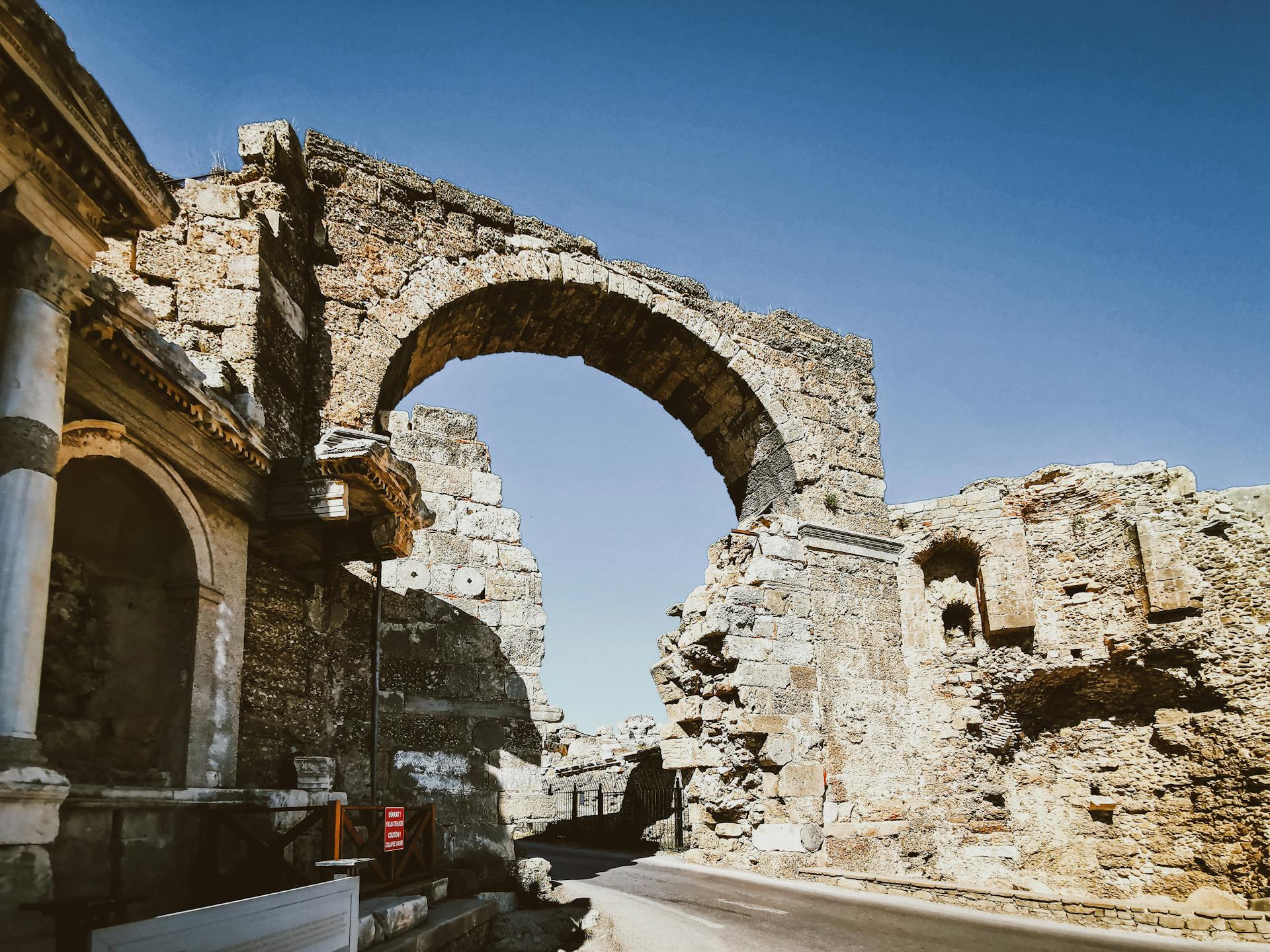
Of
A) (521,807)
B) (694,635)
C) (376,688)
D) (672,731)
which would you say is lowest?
(521,807)

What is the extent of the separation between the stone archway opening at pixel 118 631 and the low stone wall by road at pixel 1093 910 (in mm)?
6200

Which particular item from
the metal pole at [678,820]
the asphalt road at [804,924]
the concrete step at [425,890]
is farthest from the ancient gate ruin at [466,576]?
the metal pole at [678,820]

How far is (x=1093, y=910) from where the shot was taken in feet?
22.6

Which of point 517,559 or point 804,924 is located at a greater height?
point 517,559

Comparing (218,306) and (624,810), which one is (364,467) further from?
(624,810)

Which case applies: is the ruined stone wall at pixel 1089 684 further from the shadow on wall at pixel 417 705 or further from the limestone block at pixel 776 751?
the shadow on wall at pixel 417 705

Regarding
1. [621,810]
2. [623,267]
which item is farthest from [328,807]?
[621,810]

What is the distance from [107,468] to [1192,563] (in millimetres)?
9590

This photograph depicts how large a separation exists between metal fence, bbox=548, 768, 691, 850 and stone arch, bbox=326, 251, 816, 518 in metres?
4.51

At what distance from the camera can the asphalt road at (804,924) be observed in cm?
585

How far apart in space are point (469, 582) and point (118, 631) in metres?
3.27

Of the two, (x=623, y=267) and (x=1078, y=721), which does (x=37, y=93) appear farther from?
(x=1078, y=721)

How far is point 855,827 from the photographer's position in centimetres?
922

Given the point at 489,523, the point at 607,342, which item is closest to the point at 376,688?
the point at 489,523
